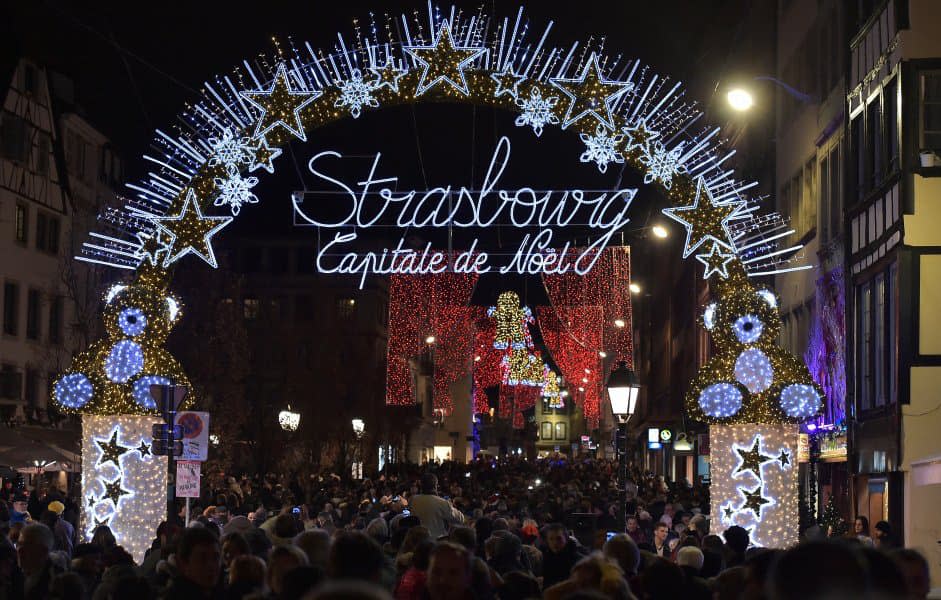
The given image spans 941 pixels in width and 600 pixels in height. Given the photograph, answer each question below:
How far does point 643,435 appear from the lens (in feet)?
287

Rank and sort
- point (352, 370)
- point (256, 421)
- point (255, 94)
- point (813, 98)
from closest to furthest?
point (255, 94) → point (813, 98) → point (256, 421) → point (352, 370)

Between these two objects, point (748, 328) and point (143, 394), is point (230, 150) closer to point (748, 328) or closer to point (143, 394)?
point (143, 394)

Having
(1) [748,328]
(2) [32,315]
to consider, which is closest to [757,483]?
(1) [748,328]

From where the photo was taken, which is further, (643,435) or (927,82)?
(643,435)

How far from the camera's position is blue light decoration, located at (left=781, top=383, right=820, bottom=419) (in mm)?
20438

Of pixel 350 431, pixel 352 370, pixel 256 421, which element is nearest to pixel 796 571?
pixel 256 421

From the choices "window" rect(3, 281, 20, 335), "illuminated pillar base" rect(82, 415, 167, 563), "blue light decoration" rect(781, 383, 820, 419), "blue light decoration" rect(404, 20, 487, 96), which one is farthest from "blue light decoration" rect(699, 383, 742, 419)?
"window" rect(3, 281, 20, 335)

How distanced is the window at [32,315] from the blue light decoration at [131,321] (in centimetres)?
2997

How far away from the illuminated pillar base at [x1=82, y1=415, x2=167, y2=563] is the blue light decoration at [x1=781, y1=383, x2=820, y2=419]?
814 cm

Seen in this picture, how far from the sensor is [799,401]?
20453 mm

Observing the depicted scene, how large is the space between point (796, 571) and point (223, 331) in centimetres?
4352

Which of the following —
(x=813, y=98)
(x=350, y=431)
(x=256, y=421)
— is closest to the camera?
(x=813, y=98)

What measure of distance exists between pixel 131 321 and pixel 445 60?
5498 mm

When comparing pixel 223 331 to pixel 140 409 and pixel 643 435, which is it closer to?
pixel 140 409
